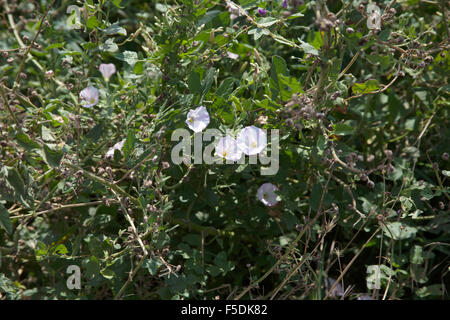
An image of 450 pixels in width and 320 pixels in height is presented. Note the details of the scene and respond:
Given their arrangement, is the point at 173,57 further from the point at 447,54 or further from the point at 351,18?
the point at 447,54

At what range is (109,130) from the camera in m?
1.57

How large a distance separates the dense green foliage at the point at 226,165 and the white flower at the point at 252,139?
0.03 metres

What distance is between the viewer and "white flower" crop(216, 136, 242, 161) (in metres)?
1.27

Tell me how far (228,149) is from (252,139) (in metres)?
0.06

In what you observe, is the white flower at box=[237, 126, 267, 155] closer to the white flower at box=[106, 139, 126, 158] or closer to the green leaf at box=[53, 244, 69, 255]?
the white flower at box=[106, 139, 126, 158]

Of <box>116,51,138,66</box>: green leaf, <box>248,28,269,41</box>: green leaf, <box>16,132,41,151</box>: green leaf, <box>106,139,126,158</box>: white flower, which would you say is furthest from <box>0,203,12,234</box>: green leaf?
<box>248,28,269,41</box>: green leaf

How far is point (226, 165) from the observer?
55.0 inches

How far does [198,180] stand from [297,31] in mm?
557

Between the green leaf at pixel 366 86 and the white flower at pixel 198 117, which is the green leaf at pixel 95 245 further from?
the green leaf at pixel 366 86

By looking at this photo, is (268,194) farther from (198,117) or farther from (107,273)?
(107,273)

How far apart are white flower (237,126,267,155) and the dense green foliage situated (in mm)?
34

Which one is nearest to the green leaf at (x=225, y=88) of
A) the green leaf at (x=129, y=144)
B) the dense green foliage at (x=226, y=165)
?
the dense green foliage at (x=226, y=165)

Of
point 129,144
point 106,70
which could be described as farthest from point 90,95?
point 129,144
